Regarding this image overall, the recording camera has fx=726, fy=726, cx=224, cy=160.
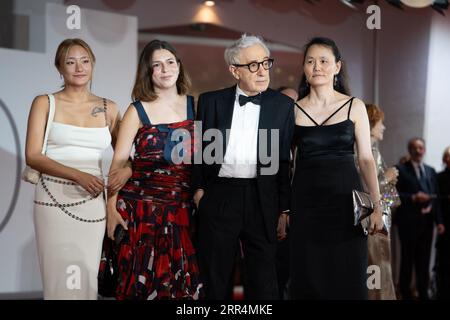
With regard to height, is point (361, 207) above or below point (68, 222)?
above

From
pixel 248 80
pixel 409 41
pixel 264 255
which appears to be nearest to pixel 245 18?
pixel 409 41

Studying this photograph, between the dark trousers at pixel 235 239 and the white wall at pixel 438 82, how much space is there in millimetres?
4078

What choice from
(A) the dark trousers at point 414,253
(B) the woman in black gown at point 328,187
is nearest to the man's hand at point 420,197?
(A) the dark trousers at point 414,253

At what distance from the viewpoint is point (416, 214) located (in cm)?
750

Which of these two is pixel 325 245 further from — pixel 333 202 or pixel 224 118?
pixel 224 118

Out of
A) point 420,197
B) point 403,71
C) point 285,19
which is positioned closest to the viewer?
point 285,19

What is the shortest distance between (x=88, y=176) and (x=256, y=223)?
3.12ft

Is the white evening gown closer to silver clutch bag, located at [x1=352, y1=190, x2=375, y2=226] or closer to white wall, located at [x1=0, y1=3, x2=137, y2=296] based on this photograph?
silver clutch bag, located at [x1=352, y1=190, x2=375, y2=226]

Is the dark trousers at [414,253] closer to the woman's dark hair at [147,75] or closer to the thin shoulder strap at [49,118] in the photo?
the woman's dark hair at [147,75]

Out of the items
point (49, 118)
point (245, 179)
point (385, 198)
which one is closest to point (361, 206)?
point (245, 179)

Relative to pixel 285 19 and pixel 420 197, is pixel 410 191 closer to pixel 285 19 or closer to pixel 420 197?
pixel 420 197

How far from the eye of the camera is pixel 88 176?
13.0 feet

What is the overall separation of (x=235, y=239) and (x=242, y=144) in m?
0.51

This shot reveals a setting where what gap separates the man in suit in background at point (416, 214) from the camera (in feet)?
→ 24.6
